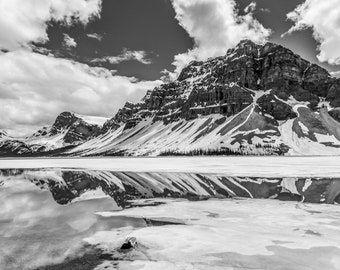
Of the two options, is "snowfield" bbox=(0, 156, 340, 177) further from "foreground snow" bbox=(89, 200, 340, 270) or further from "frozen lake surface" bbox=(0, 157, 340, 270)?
"foreground snow" bbox=(89, 200, 340, 270)

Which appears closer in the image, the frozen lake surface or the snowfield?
the frozen lake surface

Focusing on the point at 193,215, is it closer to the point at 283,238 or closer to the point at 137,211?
the point at 137,211

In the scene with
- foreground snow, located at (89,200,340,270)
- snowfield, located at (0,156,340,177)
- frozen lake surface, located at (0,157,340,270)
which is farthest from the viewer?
snowfield, located at (0,156,340,177)

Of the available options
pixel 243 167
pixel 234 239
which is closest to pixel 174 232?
pixel 234 239

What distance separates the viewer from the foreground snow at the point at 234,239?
10.1m

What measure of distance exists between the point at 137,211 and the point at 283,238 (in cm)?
1007

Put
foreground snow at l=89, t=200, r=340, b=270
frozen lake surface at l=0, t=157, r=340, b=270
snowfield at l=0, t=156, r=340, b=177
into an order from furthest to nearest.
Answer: snowfield at l=0, t=156, r=340, b=177 → frozen lake surface at l=0, t=157, r=340, b=270 → foreground snow at l=89, t=200, r=340, b=270

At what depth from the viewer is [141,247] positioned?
1180 centimetres

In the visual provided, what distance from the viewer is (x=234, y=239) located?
1271 centimetres

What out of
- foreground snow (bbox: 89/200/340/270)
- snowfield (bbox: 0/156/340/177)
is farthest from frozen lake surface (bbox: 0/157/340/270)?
snowfield (bbox: 0/156/340/177)

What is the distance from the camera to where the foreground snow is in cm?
1011

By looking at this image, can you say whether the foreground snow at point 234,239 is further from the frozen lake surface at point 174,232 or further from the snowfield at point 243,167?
the snowfield at point 243,167

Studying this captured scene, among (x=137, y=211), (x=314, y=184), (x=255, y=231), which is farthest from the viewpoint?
(x=314, y=184)

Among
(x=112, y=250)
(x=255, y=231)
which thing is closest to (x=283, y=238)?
(x=255, y=231)
